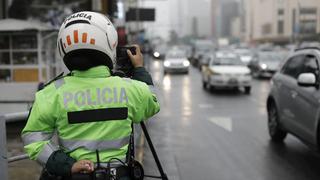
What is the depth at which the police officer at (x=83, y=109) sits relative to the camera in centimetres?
288

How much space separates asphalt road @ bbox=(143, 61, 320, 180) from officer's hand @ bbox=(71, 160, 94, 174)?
288 centimetres

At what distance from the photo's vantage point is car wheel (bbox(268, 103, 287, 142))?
10.0 meters

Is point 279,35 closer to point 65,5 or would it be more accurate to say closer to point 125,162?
point 65,5

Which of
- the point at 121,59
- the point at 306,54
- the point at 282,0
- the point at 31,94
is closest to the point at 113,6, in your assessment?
the point at 31,94

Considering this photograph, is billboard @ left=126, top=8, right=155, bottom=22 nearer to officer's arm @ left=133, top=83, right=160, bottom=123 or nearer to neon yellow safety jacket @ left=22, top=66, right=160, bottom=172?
officer's arm @ left=133, top=83, right=160, bottom=123

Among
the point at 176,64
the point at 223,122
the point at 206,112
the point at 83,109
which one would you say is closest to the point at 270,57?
the point at 176,64

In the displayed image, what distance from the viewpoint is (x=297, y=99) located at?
8688 mm

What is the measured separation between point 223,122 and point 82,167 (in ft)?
35.9

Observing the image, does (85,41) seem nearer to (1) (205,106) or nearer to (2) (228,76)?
(1) (205,106)

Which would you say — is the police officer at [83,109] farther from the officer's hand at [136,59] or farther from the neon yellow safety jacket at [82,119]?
the officer's hand at [136,59]

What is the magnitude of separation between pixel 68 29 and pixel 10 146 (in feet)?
20.6

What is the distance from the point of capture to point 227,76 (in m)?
22.7

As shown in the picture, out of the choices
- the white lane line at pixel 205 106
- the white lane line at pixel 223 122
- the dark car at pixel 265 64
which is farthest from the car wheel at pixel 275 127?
the dark car at pixel 265 64

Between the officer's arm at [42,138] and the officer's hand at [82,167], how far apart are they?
0.05 metres
